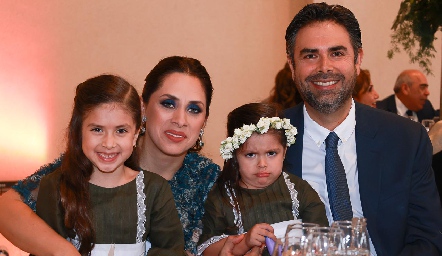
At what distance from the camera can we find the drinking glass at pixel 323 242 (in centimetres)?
200

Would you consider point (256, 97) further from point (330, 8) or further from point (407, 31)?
point (330, 8)

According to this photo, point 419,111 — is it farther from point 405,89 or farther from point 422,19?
point 422,19

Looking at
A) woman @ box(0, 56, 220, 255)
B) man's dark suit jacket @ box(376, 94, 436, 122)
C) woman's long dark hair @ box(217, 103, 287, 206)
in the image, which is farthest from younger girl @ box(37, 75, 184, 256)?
man's dark suit jacket @ box(376, 94, 436, 122)

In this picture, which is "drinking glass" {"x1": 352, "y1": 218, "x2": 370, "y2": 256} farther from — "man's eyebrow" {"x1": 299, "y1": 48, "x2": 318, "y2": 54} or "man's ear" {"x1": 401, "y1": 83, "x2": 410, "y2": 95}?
"man's ear" {"x1": 401, "y1": 83, "x2": 410, "y2": 95}

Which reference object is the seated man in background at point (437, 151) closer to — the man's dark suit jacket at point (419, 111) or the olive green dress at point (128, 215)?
the olive green dress at point (128, 215)

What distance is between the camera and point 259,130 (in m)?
3.27

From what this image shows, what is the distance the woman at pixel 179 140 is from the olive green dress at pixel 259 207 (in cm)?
12

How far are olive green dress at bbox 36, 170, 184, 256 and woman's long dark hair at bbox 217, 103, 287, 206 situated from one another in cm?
43

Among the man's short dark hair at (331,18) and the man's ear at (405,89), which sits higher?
the man's ear at (405,89)

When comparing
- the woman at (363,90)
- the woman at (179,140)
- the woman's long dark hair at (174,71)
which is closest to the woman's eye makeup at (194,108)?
the woman at (179,140)

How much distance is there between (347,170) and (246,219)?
0.53 meters

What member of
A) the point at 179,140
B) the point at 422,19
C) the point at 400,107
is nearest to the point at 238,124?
the point at 179,140

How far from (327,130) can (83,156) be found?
1182 mm

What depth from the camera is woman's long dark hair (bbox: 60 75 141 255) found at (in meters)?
2.83
